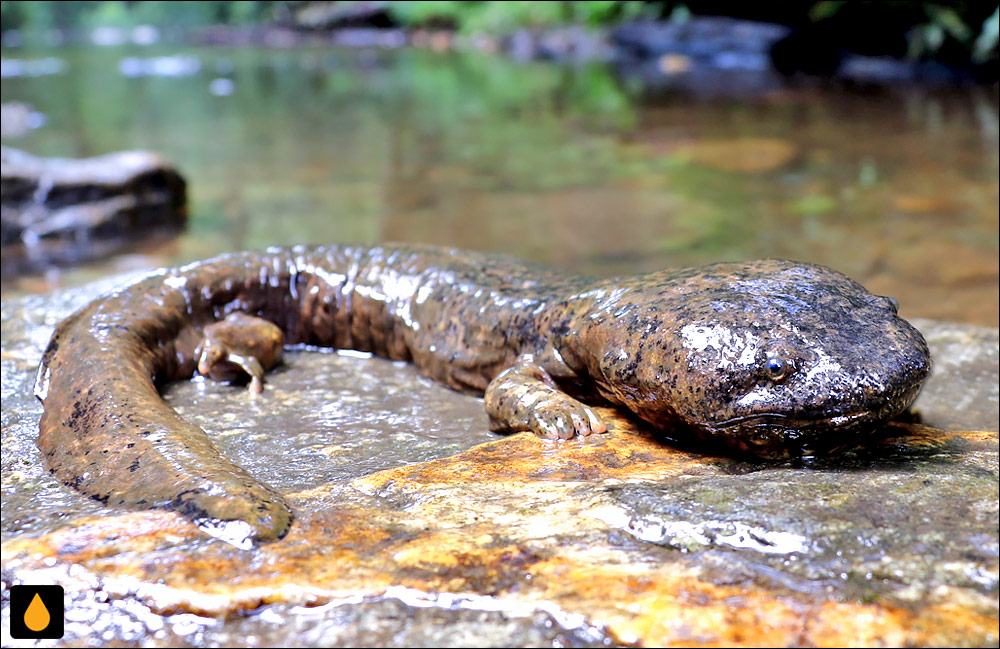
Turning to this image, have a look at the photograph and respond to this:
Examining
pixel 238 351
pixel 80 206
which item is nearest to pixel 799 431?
pixel 238 351

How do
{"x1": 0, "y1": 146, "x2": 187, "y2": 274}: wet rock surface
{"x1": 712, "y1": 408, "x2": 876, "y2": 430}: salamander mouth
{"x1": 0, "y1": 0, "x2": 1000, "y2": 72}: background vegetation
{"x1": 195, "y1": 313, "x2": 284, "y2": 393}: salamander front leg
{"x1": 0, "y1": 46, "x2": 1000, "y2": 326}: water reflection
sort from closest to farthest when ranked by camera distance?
{"x1": 712, "y1": 408, "x2": 876, "y2": 430}: salamander mouth < {"x1": 195, "y1": 313, "x2": 284, "y2": 393}: salamander front leg < {"x1": 0, "y1": 46, "x2": 1000, "y2": 326}: water reflection < {"x1": 0, "y1": 146, "x2": 187, "y2": 274}: wet rock surface < {"x1": 0, "y1": 0, "x2": 1000, "y2": 72}: background vegetation

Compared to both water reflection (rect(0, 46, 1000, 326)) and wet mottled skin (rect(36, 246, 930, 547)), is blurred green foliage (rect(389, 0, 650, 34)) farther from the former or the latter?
wet mottled skin (rect(36, 246, 930, 547))

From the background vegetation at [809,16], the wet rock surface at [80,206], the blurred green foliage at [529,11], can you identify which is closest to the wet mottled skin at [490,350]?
the wet rock surface at [80,206]

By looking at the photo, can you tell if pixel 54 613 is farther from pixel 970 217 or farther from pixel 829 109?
pixel 829 109

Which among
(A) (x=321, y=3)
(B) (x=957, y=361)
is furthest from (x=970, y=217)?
(A) (x=321, y=3)

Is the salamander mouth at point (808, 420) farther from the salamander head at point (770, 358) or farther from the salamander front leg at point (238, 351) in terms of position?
the salamander front leg at point (238, 351)

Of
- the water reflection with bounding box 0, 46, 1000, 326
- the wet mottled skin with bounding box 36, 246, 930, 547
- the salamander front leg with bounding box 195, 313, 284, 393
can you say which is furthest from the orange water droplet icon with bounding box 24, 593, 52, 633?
the water reflection with bounding box 0, 46, 1000, 326
